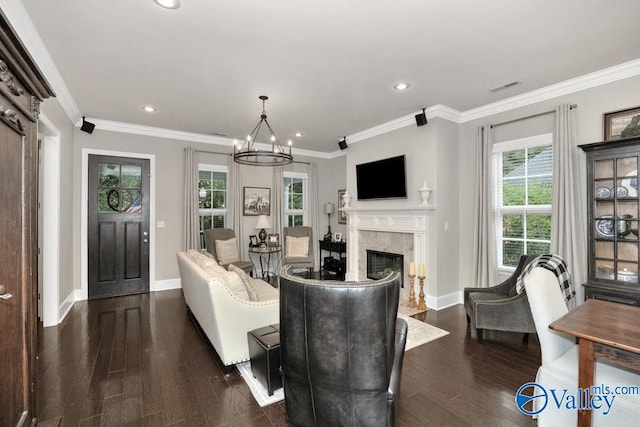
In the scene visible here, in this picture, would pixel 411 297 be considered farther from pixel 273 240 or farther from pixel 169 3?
pixel 169 3

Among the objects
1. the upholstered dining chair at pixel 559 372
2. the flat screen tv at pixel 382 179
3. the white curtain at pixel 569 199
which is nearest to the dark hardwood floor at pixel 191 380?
the upholstered dining chair at pixel 559 372

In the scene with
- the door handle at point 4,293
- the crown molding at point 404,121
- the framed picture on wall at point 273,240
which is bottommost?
the framed picture on wall at point 273,240

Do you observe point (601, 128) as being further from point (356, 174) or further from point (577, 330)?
point (356, 174)

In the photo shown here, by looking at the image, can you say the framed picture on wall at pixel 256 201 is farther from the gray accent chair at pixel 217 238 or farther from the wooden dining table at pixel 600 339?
the wooden dining table at pixel 600 339

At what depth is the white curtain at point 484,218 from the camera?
412cm

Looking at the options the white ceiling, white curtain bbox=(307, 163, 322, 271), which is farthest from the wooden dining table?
white curtain bbox=(307, 163, 322, 271)

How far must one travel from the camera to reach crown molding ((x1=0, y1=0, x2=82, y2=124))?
2.11 meters

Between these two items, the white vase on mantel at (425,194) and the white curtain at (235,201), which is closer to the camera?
the white vase on mantel at (425,194)

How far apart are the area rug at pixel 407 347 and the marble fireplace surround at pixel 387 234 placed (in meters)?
0.96

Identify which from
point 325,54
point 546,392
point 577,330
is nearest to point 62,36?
point 325,54

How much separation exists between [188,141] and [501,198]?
5196mm

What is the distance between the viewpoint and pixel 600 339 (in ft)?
4.84

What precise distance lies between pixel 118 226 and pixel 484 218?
5.60 meters

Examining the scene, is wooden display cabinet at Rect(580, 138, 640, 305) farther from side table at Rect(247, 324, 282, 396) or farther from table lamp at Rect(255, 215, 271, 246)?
table lamp at Rect(255, 215, 271, 246)
